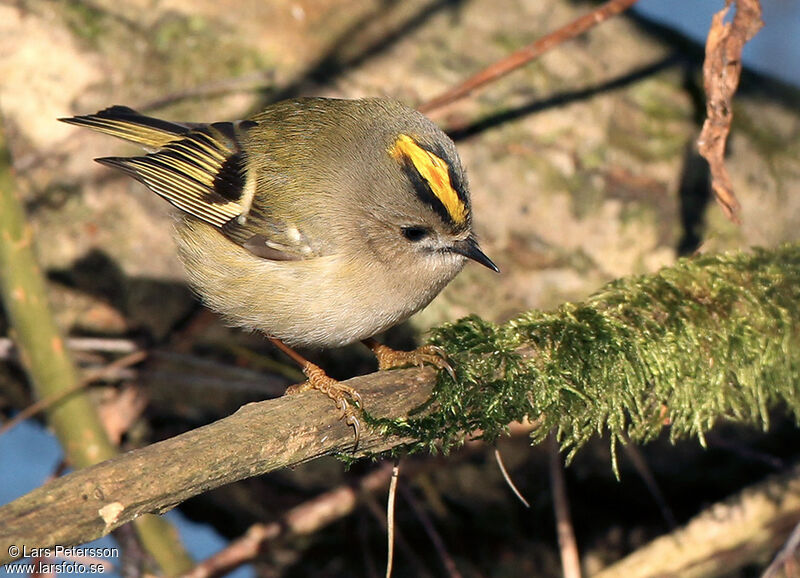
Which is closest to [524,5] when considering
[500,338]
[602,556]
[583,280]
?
[583,280]

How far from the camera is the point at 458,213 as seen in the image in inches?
109

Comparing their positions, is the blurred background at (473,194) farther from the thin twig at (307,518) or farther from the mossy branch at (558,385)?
the mossy branch at (558,385)

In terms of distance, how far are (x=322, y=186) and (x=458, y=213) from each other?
52cm

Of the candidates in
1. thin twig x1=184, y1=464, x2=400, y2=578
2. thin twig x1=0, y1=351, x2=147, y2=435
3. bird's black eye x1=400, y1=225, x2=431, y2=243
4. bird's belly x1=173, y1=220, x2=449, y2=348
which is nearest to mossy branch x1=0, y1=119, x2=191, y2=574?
thin twig x1=0, y1=351, x2=147, y2=435

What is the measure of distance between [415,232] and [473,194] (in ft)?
4.11

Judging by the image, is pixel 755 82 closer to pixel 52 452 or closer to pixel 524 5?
pixel 524 5

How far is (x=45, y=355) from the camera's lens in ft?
11.8

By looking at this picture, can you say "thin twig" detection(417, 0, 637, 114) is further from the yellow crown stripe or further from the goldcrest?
the yellow crown stripe

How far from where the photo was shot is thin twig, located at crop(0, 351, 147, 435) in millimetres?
3594

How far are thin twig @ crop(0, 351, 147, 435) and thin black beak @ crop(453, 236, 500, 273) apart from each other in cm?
184

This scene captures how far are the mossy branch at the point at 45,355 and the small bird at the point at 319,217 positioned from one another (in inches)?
22.3

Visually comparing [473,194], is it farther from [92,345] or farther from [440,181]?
[92,345]

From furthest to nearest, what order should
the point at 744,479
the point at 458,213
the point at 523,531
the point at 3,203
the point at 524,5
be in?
the point at 524,5 → the point at 523,531 → the point at 744,479 → the point at 3,203 → the point at 458,213

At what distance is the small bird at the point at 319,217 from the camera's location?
9.01 ft
